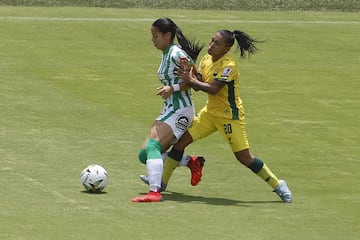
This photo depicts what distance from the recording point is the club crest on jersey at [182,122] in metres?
15.6

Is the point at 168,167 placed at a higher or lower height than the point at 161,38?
lower

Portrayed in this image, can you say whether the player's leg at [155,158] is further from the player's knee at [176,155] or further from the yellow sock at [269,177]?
the yellow sock at [269,177]

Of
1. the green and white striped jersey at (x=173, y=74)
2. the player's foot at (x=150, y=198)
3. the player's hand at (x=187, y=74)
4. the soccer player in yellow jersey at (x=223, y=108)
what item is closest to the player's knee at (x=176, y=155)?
the soccer player in yellow jersey at (x=223, y=108)

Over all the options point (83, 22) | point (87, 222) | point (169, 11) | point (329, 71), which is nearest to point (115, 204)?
point (87, 222)

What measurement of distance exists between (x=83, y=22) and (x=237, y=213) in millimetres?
19299

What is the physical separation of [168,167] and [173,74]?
1285 millimetres

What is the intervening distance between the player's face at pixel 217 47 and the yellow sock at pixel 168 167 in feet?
4.94

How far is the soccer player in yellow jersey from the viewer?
50.7 feet

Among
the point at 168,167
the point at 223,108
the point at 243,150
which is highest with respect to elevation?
the point at 223,108

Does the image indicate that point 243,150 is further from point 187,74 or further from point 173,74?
point 173,74

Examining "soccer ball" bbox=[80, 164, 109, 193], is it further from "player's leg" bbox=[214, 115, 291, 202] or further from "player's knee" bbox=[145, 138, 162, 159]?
A: "player's leg" bbox=[214, 115, 291, 202]

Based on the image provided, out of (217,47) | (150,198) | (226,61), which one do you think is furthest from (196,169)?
(217,47)

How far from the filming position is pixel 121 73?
26938 mm

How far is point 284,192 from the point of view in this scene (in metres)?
15.5
